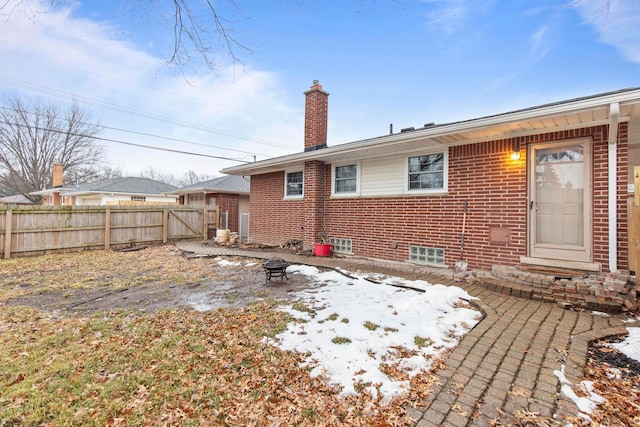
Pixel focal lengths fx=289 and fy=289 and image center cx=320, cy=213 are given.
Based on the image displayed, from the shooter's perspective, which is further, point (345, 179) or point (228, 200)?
point (228, 200)

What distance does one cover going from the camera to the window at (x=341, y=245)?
8758mm

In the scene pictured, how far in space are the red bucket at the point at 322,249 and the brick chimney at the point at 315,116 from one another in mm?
3438

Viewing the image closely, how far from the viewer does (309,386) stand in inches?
92.1

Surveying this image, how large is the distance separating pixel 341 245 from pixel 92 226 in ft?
30.3

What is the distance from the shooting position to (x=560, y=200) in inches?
215

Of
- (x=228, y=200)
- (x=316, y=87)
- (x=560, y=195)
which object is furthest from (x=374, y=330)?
(x=228, y=200)

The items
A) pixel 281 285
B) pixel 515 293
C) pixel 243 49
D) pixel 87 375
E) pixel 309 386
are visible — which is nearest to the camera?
pixel 309 386

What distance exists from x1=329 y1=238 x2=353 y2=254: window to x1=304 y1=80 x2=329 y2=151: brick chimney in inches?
132

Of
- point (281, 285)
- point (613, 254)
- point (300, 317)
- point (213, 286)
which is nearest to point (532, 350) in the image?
point (300, 317)

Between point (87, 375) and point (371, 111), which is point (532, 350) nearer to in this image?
point (87, 375)

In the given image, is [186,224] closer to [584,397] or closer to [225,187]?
[225,187]

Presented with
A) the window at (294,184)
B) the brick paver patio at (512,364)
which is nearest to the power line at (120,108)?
the window at (294,184)

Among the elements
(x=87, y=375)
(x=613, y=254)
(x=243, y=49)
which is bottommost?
(x=87, y=375)

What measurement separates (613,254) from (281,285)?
18.7ft
